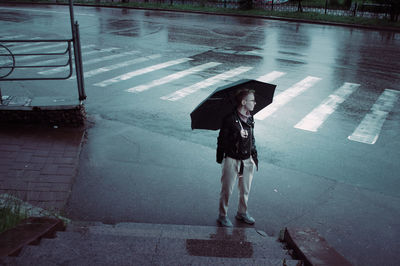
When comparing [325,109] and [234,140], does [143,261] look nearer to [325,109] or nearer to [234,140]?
[234,140]

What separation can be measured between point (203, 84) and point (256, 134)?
139 inches

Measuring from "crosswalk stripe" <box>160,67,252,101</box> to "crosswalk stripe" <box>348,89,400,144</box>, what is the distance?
419 centimetres

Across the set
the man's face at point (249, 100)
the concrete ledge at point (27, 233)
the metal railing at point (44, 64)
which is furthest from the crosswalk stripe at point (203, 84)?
the concrete ledge at point (27, 233)

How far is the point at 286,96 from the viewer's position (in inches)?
418

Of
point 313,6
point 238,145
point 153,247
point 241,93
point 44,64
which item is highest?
point 313,6

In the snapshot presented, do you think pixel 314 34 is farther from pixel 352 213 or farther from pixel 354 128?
pixel 352 213

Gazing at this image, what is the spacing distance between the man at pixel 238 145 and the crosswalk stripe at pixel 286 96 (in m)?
4.35

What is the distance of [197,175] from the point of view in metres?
6.53

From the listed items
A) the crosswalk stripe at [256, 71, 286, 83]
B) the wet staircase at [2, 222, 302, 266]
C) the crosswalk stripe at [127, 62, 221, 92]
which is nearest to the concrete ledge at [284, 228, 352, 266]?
the wet staircase at [2, 222, 302, 266]

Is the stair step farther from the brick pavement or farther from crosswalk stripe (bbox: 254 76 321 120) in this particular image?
crosswalk stripe (bbox: 254 76 321 120)

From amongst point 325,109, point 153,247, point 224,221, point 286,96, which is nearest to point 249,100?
point 224,221

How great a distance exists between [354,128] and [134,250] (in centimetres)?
643

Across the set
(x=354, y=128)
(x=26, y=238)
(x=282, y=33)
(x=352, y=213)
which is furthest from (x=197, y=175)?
(x=282, y=33)

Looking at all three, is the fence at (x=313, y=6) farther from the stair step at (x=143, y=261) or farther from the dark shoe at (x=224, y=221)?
the stair step at (x=143, y=261)
